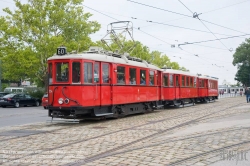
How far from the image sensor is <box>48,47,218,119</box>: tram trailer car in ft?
43.0

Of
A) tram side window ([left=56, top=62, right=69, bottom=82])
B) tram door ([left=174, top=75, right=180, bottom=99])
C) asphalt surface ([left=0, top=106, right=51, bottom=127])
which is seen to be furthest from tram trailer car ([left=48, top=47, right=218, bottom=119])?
tram door ([left=174, top=75, right=180, bottom=99])

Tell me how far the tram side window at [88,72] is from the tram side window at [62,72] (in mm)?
741

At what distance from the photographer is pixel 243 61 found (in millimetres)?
73000

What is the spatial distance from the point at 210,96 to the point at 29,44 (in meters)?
20.9

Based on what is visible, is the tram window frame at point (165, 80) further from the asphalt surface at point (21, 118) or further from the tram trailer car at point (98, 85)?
the asphalt surface at point (21, 118)

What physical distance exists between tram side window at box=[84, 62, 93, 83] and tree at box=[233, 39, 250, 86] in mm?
63973

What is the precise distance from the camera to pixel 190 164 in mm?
6332

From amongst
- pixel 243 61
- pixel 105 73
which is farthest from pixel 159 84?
pixel 243 61

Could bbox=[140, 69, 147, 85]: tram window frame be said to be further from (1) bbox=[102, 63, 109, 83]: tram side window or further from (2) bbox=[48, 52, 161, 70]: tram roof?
(1) bbox=[102, 63, 109, 83]: tram side window

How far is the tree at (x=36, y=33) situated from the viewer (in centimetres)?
3303

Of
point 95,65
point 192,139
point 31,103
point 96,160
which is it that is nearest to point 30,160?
point 96,160

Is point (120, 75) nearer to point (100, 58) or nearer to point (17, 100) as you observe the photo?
point (100, 58)

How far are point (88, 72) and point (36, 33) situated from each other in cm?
2173

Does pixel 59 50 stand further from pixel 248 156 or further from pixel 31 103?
pixel 31 103
